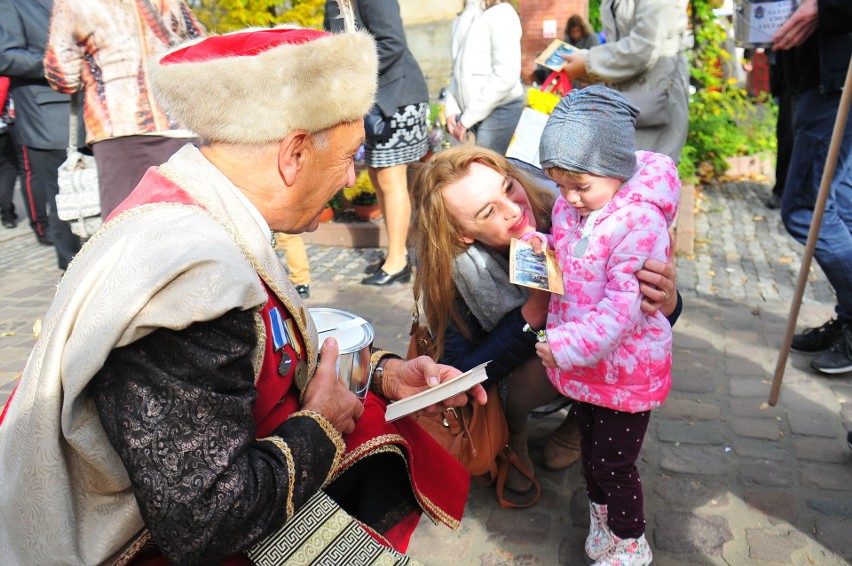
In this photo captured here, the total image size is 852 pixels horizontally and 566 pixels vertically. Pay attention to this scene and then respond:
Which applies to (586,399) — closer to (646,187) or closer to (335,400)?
(646,187)

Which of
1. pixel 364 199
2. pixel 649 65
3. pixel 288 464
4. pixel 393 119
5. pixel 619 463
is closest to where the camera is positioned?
pixel 288 464

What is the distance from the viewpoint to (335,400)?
5.55 ft

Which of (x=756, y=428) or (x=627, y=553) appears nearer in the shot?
(x=627, y=553)

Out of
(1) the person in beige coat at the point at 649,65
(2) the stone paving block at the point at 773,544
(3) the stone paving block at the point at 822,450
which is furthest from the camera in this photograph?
(1) the person in beige coat at the point at 649,65

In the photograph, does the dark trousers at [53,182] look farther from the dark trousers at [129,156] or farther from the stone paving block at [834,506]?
the stone paving block at [834,506]

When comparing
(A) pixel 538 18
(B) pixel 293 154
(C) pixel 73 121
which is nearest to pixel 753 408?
(B) pixel 293 154

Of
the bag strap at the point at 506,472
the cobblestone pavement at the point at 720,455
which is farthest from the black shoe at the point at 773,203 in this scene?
the bag strap at the point at 506,472

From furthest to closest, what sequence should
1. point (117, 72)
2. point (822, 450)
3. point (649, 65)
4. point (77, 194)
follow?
Answer: point (649, 65) < point (77, 194) < point (117, 72) < point (822, 450)

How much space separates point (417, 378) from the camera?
6.94 ft

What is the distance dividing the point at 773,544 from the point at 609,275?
123 centimetres

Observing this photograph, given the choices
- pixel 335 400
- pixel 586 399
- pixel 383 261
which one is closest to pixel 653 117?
pixel 383 261

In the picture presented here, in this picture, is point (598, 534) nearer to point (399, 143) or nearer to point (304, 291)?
point (304, 291)

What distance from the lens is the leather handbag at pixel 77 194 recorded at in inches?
154

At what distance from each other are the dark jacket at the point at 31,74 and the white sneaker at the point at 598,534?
4687mm
